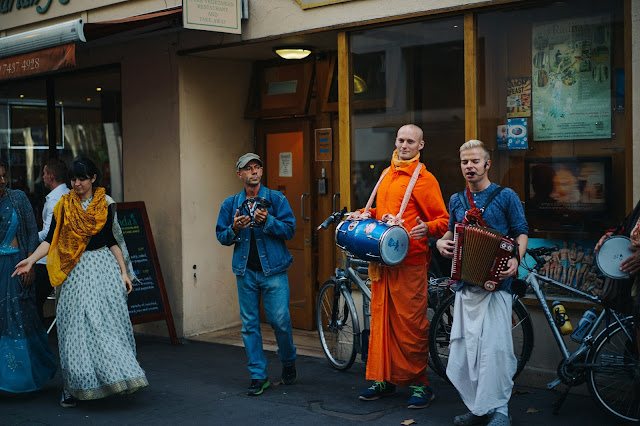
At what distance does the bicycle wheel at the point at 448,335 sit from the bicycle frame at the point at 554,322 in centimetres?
22

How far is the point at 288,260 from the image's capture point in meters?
6.79

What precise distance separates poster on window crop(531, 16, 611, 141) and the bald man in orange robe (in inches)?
48.6

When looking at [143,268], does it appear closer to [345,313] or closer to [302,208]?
[302,208]

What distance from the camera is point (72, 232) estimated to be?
20.7ft

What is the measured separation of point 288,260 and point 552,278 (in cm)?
207

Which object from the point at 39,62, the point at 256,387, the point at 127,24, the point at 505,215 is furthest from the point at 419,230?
the point at 39,62

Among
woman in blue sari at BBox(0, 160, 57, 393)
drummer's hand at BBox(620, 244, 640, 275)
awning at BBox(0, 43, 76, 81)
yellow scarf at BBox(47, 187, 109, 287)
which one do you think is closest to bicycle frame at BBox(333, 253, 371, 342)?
yellow scarf at BBox(47, 187, 109, 287)

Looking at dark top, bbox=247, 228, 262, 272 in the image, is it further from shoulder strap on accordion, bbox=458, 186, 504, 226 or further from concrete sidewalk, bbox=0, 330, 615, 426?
shoulder strap on accordion, bbox=458, 186, 504, 226

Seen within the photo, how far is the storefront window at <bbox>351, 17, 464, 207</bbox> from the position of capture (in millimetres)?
7223

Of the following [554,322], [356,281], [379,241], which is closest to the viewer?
[379,241]

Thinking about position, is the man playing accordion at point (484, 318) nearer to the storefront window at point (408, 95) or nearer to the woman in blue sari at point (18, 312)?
the storefront window at point (408, 95)

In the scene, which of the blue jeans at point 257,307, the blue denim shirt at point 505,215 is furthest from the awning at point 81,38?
the blue denim shirt at point 505,215

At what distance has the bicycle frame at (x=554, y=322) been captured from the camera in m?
5.68

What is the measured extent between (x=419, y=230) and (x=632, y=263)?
1407 millimetres
